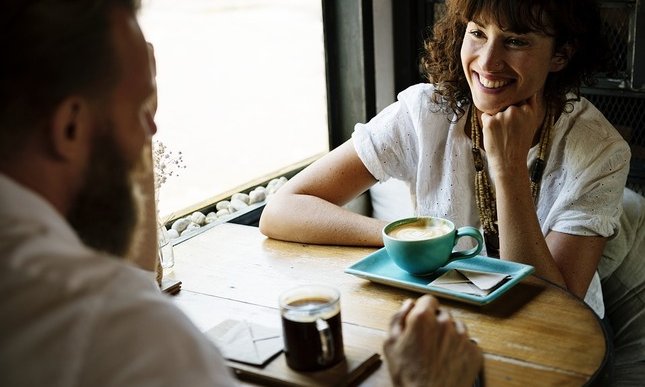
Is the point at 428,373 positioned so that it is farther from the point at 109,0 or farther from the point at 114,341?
the point at 109,0

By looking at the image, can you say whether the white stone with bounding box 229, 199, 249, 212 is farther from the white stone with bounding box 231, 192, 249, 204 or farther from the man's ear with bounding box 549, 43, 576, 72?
the man's ear with bounding box 549, 43, 576, 72

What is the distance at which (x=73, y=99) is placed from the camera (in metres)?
0.93

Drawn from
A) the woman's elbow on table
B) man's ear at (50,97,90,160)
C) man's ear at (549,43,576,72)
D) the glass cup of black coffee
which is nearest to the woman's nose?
man's ear at (549,43,576,72)

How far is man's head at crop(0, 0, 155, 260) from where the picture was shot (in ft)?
2.97

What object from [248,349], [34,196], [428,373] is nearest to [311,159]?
→ [248,349]

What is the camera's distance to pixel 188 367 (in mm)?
835

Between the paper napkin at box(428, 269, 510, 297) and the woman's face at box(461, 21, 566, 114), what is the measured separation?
1.89 ft

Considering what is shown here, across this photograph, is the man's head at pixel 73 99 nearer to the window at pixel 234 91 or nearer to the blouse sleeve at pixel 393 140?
the blouse sleeve at pixel 393 140

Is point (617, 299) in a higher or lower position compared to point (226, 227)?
lower

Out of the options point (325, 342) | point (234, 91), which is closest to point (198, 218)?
point (234, 91)

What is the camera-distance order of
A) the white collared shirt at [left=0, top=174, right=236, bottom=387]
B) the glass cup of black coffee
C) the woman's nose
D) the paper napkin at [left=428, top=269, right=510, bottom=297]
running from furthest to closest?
the woman's nose, the paper napkin at [left=428, top=269, right=510, bottom=297], the glass cup of black coffee, the white collared shirt at [left=0, top=174, right=236, bottom=387]

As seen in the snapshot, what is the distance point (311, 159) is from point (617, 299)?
54.6 inches

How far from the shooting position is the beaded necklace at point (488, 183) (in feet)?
6.85

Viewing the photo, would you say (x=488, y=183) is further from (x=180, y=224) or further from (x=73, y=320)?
(x=73, y=320)
